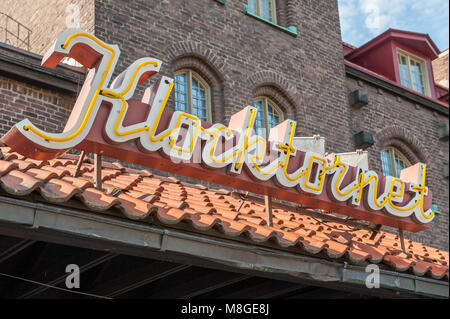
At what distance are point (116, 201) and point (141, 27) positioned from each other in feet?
20.0

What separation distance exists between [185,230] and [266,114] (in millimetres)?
7126

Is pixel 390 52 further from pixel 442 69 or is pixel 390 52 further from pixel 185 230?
pixel 185 230

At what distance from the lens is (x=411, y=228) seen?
954 centimetres

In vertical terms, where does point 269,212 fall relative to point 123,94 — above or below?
below

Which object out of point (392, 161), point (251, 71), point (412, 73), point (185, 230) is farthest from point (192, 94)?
point (412, 73)

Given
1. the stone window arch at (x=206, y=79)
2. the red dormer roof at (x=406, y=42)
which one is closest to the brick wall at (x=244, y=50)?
the stone window arch at (x=206, y=79)

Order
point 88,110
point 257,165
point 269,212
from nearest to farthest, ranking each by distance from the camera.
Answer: point 88,110 → point 269,212 → point 257,165

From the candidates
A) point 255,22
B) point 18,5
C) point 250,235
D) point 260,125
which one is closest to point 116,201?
point 250,235

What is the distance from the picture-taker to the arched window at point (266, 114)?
41.0ft

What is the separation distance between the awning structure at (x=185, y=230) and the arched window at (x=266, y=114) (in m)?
3.58

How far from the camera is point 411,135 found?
15.0m

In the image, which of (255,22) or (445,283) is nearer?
(445,283)

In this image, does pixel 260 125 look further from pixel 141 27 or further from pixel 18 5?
pixel 18 5
